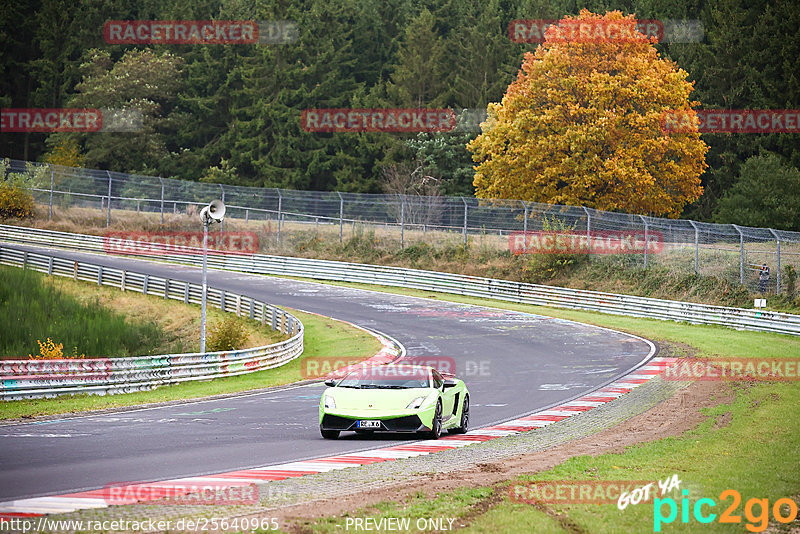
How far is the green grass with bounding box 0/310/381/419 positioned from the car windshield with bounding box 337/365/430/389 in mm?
6951

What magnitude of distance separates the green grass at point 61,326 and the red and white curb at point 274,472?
1746cm

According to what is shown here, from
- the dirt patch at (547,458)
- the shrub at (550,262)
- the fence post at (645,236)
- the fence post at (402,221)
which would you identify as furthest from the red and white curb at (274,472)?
the fence post at (402,221)

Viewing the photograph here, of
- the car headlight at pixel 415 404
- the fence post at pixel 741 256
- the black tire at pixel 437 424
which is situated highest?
the fence post at pixel 741 256

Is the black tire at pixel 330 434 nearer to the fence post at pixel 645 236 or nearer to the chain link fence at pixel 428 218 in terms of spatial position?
the chain link fence at pixel 428 218

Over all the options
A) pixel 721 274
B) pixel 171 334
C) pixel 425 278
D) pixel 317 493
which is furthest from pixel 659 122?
pixel 317 493

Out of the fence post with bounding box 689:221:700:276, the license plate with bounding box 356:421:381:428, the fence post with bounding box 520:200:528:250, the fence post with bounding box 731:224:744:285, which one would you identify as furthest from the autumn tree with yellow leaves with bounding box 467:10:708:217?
the license plate with bounding box 356:421:381:428

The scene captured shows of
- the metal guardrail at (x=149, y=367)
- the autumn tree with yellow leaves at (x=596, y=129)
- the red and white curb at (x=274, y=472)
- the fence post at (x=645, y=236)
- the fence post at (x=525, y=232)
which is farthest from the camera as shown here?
the autumn tree with yellow leaves at (x=596, y=129)

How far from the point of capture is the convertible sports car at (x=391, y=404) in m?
15.9

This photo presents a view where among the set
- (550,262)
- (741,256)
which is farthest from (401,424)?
(550,262)

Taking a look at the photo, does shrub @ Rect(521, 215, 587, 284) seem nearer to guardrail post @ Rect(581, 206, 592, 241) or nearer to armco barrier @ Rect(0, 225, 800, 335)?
guardrail post @ Rect(581, 206, 592, 241)

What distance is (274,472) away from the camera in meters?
12.6

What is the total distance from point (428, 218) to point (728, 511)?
146 ft

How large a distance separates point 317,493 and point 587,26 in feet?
152

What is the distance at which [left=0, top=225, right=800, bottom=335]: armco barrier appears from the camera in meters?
38.2
